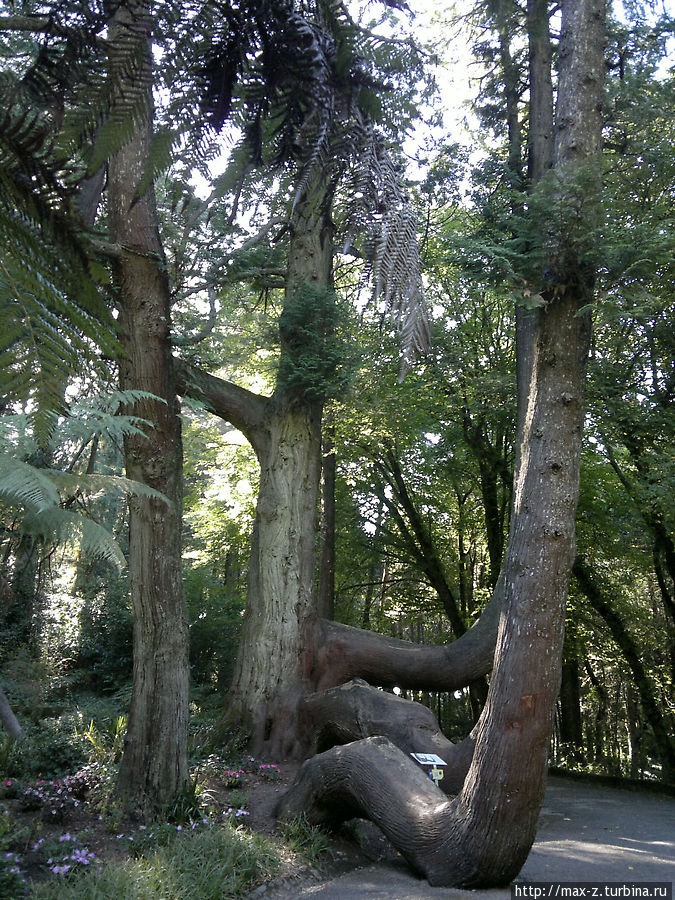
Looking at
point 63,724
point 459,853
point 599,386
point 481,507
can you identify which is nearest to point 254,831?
point 459,853

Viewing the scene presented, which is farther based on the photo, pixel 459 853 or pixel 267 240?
pixel 267 240

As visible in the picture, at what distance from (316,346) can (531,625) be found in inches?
208

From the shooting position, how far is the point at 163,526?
6.02 metres

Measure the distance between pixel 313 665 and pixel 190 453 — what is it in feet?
23.5

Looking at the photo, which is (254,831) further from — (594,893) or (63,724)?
(63,724)

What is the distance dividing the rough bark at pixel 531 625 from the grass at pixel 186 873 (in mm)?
951

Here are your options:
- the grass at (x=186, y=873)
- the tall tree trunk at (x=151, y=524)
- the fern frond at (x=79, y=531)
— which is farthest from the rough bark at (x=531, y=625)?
the fern frond at (x=79, y=531)

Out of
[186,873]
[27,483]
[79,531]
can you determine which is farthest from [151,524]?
[186,873]

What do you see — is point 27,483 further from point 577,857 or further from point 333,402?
point 333,402

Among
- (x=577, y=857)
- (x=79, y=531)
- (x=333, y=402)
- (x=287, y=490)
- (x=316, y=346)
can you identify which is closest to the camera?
(x=79, y=531)

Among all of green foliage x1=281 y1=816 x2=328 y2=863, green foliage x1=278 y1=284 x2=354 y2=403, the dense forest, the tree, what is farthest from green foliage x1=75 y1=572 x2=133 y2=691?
green foliage x1=281 y1=816 x2=328 y2=863

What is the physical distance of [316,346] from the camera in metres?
8.55

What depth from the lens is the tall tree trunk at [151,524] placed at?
568cm

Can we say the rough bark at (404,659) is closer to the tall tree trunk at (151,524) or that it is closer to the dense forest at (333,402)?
the dense forest at (333,402)
